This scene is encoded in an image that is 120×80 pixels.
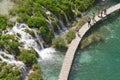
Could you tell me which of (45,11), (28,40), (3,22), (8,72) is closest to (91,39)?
(45,11)

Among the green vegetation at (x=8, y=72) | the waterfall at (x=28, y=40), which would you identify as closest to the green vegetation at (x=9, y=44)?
the waterfall at (x=28, y=40)

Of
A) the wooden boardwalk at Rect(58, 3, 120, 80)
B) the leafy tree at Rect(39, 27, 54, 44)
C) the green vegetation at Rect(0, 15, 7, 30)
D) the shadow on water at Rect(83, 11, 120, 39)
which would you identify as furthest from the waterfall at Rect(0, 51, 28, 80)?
the shadow on water at Rect(83, 11, 120, 39)

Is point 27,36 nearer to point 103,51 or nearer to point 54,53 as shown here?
point 54,53

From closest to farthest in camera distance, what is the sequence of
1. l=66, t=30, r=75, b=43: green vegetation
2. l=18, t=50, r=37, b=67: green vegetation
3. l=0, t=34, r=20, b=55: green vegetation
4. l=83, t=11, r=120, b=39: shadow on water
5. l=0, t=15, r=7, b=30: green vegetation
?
l=18, t=50, r=37, b=67: green vegetation, l=0, t=34, r=20, b=55: green vegetation, l=0, t=15, r=7, b=30: green vegetation, l=66, t=30, r=75, b=43: green vegetation, l=83, t=11, r=120, b=39: shadow on water

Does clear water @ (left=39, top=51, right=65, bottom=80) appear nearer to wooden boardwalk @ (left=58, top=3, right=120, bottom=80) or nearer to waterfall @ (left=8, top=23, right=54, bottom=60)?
waterfall @ (left=8, top=23, right=54, bottom=60)

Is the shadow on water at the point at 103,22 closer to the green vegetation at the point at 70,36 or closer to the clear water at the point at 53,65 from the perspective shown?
the green vegetation at the point at 70,36

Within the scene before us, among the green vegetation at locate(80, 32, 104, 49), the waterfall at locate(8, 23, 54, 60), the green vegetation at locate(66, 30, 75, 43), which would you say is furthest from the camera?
the green vegetation at locate(80, 32, 104, 49)
